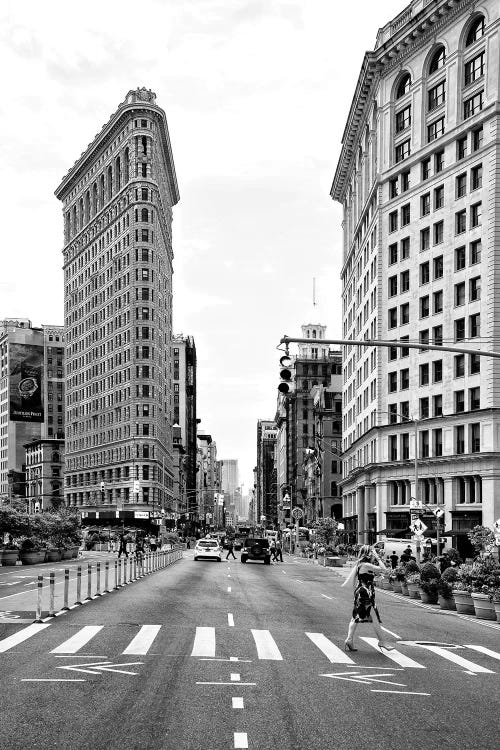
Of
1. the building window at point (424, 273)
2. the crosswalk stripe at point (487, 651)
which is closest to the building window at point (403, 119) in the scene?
the building window at point (424, 273)

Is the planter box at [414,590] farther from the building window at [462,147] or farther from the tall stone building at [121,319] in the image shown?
the tall stone building at [121,319]

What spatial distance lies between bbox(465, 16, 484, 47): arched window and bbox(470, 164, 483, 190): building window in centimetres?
1039

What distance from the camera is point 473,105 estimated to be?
226ft

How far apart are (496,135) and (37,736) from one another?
61.8 metres

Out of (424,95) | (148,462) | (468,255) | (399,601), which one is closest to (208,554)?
(468,255)

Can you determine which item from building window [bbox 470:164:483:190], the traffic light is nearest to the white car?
building window [bbox 470:164:483:190]

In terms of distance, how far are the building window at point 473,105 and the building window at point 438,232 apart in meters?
8.37

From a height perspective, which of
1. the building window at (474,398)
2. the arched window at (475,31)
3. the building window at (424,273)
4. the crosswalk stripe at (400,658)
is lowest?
the crosswalk stripe at (400,658)

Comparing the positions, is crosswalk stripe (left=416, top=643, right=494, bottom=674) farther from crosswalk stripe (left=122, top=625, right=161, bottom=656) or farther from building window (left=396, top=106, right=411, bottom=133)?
building window (left=396, top=106, right=411, bottom=133)

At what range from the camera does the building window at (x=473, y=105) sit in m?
67.9

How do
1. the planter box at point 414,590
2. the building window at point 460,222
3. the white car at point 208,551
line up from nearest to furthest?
the planter box at point 414,590
the white car at point 208,551
the building window at point 460,222

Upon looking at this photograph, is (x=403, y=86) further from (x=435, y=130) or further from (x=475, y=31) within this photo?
(x=475, y=31)

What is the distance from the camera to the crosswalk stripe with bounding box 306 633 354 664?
1669cm

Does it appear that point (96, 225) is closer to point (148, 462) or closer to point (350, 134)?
point (148, 462)
